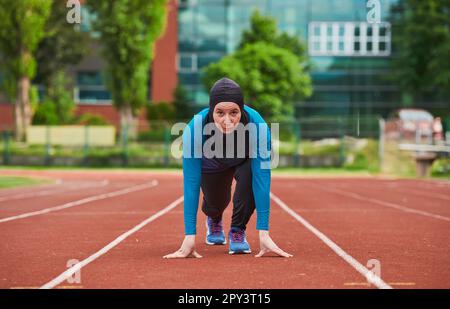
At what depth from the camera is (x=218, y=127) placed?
22.9ft

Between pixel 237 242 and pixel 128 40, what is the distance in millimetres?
32535

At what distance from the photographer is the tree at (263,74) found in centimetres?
4272

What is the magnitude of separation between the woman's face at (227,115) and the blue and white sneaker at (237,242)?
1056mm

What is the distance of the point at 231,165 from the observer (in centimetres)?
744

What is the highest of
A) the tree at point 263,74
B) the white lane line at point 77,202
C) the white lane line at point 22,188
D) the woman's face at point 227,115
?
the tree at point 263,74

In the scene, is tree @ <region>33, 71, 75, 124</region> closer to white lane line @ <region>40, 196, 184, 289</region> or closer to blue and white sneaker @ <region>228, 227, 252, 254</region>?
white lane line @ <region>40, 196, 184, 289</region>

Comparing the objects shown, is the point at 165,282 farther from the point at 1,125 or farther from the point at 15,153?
the point at 1,125

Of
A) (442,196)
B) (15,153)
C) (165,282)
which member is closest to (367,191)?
(442,196)

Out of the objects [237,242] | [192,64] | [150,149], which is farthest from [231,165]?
[192,64]

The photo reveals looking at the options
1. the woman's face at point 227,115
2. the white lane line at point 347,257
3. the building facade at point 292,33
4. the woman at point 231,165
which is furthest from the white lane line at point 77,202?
the building facade at point 292,33

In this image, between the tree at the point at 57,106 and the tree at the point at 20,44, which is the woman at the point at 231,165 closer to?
the tree at the point at 20,44

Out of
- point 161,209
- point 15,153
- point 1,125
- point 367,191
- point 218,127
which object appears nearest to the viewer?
point 218,127

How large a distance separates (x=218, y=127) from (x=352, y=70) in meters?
48.3

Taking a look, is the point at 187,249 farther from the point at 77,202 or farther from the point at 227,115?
the point at 77,202
